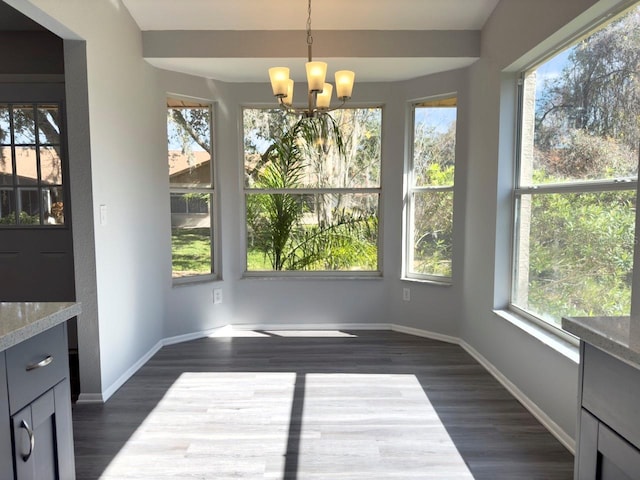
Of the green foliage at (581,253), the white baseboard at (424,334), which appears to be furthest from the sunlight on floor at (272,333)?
the green foliage at (581,253)

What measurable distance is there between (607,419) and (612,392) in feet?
0.27

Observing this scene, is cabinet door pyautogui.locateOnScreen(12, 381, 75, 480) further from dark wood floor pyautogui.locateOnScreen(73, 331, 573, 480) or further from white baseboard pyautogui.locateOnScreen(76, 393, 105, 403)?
white baseboard pyautogui.locateOnScreen(76, 393, 105, 403)

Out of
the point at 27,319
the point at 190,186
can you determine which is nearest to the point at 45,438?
the point at 27,319

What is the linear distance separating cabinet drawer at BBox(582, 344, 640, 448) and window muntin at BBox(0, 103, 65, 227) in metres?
3.52

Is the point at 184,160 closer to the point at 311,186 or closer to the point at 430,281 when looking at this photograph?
the point at 311,186

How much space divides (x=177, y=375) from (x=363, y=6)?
9.92 ft

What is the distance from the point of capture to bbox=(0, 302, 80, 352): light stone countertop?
1251mm

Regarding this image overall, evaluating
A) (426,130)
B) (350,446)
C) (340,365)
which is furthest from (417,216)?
(350,446)

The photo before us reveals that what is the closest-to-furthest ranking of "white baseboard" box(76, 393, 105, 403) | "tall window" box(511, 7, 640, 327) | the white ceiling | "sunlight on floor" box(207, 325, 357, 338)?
"tall window" box(511, 7, 640, 327)
"white baseboard" box(76, 393, 105, 403)
the white ceiling
"sunlight on floor" box(207, 325, 357, 338)

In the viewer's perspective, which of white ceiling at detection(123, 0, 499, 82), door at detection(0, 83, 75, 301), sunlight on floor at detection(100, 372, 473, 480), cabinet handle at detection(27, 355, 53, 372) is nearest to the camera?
cabinet handle at detection(27, 355, 53, 372)

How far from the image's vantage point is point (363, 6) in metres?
3.21

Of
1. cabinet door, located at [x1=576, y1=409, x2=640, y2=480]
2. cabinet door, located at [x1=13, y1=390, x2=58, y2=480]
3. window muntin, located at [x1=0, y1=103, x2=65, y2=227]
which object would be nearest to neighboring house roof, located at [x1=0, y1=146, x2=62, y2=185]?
window muntin, located at [x1=0, y1=103, x2=65, y2=227]

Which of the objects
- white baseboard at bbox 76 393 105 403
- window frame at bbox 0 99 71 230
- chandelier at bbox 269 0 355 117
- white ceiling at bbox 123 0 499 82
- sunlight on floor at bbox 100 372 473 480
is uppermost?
white ceiling at bbox 123 0 499 82

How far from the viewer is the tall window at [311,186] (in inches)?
168
